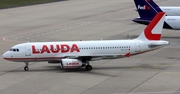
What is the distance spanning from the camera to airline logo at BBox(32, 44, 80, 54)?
54812mm

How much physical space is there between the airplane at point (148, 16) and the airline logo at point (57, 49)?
27.0 m

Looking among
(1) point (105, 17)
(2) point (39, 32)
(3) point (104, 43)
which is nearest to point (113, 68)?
(3) point (104, 43)

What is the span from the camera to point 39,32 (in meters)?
88.4

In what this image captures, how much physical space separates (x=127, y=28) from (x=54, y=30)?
13.8 m

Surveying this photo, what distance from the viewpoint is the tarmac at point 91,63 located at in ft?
154

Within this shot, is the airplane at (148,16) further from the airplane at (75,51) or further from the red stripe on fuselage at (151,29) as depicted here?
the airplane at (75,51)

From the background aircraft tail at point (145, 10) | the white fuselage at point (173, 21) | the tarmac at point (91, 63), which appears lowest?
the tarmac at point (91, 63)

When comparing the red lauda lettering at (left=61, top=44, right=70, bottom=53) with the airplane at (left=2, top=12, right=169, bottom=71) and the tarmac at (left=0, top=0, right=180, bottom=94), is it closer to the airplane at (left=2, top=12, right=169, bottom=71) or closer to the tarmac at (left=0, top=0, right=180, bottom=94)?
the airplane at (left=2, top=12, right=169, bottom=71)

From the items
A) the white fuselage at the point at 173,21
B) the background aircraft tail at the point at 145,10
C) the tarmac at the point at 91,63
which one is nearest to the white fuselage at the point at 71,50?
the tarmac at the point at 91,63

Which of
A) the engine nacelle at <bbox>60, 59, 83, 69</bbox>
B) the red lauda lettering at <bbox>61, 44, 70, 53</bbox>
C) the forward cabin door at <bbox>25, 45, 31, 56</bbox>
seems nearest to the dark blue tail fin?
the red lauda lettering at <bbox>61, 44, 70, 53</bbox>

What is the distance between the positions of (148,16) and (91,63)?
83.3 feet

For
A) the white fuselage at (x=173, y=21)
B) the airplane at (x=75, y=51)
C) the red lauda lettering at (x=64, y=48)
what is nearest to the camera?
the airplane at (x=75, y=51)

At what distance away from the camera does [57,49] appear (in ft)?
181

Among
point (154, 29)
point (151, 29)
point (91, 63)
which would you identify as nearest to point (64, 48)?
point (91, 63)
